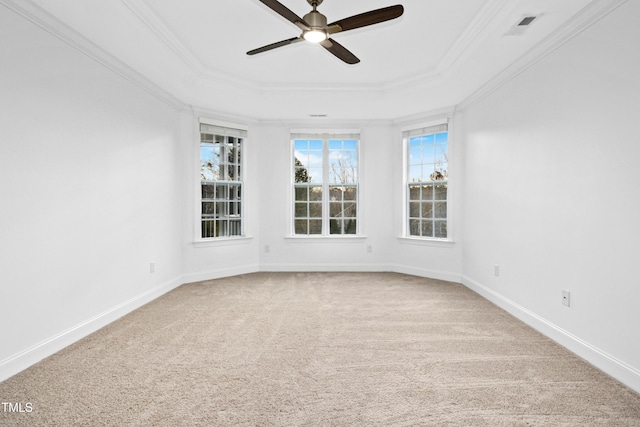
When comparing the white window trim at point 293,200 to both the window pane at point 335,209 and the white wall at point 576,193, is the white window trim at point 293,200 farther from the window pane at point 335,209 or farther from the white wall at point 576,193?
the white wall at point 576,193

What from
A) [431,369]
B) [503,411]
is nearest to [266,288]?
[431,369]

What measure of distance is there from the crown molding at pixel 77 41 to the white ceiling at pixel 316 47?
27 mm

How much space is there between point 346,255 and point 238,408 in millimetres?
4127

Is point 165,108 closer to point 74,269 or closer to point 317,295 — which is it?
point 74,269

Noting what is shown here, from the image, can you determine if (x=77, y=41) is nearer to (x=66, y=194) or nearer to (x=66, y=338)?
(x=66, y=194)

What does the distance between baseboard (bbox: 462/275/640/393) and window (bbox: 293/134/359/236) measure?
272cm

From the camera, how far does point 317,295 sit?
445cm

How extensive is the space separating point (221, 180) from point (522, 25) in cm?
426

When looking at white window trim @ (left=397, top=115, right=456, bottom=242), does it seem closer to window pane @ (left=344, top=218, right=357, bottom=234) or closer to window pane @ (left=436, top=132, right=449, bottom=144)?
window pane @ (left=436, top=132, right=449, bottom=144)

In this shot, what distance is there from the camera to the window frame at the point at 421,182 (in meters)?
5.25

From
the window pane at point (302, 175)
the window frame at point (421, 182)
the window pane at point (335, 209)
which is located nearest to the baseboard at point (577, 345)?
the window frame at point (421, 182)

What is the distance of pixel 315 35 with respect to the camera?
2.55 meters

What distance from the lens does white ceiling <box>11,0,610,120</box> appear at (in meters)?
2.76

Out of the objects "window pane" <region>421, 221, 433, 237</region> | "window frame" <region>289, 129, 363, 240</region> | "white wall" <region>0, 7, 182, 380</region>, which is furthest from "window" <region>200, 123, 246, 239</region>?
"window pane" <region>421, 221, 433, 237</region>
